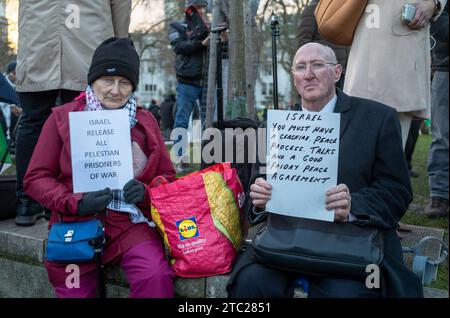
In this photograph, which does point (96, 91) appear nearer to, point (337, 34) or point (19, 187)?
point (19, 187)

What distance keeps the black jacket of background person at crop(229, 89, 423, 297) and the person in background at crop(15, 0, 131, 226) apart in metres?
1.74

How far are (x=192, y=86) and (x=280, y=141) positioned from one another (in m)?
3.81

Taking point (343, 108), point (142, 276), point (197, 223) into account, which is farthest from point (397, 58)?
point (142, 276)

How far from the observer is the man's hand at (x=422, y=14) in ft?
9.08

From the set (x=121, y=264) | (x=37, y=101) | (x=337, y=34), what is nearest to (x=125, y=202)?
(x=121, y=264)

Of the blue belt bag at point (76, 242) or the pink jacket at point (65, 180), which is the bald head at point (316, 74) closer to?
the pink jacket at point (65, 180)

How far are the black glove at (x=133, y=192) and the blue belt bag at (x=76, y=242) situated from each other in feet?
0.62

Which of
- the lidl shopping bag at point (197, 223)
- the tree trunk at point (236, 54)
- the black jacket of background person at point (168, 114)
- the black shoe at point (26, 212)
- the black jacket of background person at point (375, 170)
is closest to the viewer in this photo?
the black jacket of background person at point (375, 170)

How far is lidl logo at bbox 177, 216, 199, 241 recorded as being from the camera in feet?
8.05

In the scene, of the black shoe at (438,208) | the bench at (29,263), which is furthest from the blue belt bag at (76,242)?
the black shoe at (438,208)

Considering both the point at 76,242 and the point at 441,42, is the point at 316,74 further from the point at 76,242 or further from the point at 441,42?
the point at 441,42

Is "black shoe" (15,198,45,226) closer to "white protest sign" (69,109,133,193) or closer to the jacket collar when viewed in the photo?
"white protest sign" (69,109,133,193)

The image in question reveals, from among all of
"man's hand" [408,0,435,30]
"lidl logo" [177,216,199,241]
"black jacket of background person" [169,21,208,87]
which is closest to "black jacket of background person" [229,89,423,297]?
"lidl logo" [177,216,199,241]

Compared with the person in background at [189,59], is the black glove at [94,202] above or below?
below
